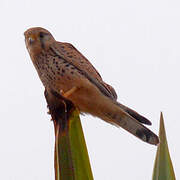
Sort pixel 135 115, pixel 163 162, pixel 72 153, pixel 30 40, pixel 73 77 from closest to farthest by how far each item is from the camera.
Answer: pixel 72 153, pixel 163 162, pixel 135 115, pixel 73 77, pixel 30 40

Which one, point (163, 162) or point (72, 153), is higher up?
point (72, 153)

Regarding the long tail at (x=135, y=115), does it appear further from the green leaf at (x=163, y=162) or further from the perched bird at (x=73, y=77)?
the green leaf at (x=163, y=162)

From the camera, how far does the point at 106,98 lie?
144 inches

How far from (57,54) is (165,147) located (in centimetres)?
224

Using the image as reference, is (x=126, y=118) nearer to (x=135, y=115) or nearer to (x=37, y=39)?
(x=135, y=115)

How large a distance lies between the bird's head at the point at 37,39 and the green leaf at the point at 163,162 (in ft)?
7.61

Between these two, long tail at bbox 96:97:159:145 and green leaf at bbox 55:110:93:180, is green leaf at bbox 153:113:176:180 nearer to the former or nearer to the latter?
green leaf at bbox 55:110:93:180

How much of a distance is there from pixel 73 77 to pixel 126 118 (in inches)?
31.4

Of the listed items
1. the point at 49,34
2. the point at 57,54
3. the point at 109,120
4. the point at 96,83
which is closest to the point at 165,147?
the point at 109,120

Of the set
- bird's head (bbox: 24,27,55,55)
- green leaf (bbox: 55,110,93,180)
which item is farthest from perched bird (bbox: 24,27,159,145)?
green leaf (bbox: 55,110,93,180)

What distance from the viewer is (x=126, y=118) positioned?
3266mm

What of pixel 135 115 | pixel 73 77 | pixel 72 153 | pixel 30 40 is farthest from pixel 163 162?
pixel 30 40

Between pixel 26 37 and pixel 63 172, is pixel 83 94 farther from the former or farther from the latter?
pixel 63 172

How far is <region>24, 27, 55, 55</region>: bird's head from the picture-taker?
4.02 m
